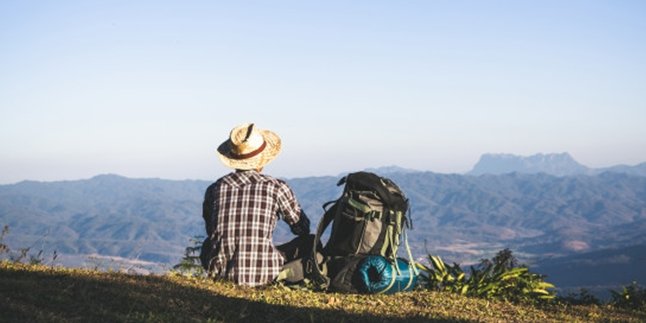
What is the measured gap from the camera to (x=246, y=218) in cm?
766

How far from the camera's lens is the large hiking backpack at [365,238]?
7.71 m

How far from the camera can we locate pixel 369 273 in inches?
304

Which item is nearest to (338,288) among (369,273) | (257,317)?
(369,273)

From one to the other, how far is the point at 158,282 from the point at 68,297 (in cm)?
173

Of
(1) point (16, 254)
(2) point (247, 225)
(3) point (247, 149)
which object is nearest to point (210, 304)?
(2) point (247, 225)

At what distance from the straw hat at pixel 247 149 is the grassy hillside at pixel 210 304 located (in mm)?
1612

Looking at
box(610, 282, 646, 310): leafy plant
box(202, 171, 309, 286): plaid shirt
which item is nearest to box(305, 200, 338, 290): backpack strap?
box(202, 171, 309, 286): plaid shirt

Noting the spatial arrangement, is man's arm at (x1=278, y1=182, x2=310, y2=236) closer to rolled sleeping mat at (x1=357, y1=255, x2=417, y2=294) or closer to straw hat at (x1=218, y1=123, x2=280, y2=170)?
straw hat at (x1=218, y1=123, x2=280, y2=170)

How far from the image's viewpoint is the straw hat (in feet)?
26.7

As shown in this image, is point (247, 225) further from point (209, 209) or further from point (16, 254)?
point (16, 254)

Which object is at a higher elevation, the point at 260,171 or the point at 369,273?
the point at 260,171

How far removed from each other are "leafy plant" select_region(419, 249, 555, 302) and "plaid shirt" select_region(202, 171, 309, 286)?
2.53 meters

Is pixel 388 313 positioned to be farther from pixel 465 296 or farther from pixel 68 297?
pixel 68 297

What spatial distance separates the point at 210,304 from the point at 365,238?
2.65m
